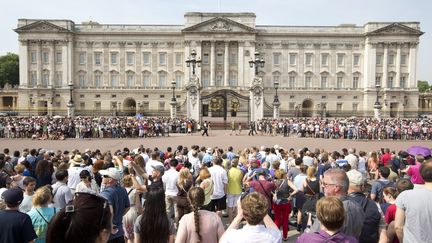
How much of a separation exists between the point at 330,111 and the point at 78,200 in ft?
230

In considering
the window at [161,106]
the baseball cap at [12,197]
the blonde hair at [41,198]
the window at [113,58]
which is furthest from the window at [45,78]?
the baseball cap at [12,197]

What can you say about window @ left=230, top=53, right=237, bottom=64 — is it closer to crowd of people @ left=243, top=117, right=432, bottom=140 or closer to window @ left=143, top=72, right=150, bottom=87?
window @ left=143, top=72, right=150, bottom=87

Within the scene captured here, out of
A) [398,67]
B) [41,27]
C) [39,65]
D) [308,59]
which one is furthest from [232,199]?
A: [398,67]

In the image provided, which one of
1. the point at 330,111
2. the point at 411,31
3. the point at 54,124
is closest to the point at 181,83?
the point at 330,111

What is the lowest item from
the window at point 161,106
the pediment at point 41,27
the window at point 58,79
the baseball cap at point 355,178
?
the baseball cap at point 355,178

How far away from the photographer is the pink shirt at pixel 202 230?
484cm

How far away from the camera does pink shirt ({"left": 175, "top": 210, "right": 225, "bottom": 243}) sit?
484 cm

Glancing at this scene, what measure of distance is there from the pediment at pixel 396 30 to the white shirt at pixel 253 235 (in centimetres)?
7409

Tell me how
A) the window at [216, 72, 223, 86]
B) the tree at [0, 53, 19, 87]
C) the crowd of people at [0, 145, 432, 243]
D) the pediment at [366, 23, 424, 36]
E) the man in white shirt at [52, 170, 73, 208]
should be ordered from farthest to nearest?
the tree at [0, 53, 19, 87], the window at [216, 72, 223, 86], the pediment at [366, 23, 424, 36], the man in white shirt at [52, 170, 73, 208], the crowd of people at [0, 145, 432, 243]

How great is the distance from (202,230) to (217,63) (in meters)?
67.1

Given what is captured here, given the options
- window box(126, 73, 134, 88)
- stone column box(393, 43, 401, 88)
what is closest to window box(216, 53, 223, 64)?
window box(126, 73, 134, 88)

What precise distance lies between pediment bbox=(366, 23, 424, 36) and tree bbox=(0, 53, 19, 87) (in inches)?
3534

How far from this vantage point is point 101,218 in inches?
107

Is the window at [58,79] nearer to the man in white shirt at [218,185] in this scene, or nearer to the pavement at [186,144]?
the pavement at [186,144]
